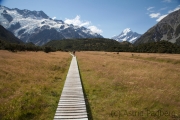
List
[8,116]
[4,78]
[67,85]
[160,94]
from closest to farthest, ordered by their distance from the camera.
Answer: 1. [8,116]
2. [160,94]
3. [67,85]
4. [4,78]

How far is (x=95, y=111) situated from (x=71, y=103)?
2017mm

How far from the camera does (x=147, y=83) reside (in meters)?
19.5

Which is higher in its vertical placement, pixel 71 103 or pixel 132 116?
pixel 71 103

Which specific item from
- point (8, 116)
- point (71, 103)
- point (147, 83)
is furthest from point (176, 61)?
point (8, 116)

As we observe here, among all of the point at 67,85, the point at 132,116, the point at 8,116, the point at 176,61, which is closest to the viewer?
the point at 8,116

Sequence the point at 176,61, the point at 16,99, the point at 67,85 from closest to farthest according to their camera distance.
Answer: the point at 16,99 → the point at 67,85 → the point at 176,61

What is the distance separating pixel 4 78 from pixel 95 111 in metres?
13.0

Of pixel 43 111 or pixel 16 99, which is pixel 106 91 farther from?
pixel 16 99

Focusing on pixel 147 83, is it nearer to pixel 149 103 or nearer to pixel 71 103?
pixel 149 103

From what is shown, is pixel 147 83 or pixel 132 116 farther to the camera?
pixel 147 83

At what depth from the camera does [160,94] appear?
585 inches

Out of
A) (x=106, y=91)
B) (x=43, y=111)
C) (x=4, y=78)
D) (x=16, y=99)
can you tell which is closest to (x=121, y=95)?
(x=106, y=91)

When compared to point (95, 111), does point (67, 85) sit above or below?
above

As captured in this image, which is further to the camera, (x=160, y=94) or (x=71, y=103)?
(x=160, y=94)
